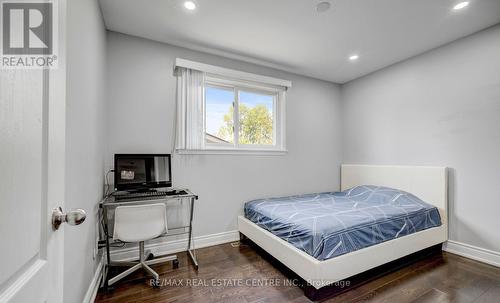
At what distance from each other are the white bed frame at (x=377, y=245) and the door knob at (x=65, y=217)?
5.47 ft

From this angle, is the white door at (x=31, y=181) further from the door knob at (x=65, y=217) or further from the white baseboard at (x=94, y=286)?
the white baseboard at (x=94, y=286)

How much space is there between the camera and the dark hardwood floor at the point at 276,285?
1.84 meters

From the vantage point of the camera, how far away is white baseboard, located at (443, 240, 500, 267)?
2393mm

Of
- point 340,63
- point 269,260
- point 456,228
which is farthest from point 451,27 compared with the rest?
point 269,260

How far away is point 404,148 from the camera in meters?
3.25

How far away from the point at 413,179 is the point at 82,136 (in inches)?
149

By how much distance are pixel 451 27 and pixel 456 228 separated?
7.76 feet

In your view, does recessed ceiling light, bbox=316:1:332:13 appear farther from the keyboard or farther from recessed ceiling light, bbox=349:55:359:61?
the keyboard

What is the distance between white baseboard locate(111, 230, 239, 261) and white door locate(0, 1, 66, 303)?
195 centimetres

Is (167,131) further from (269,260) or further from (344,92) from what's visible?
(344,92)

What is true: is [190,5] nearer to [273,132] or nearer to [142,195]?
[142,195]

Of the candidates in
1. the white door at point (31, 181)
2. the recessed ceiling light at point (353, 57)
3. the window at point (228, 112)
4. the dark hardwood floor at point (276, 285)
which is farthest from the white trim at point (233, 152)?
the white door at point (31, 181)

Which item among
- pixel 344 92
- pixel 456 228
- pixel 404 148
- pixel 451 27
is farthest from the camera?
pixel 344 92

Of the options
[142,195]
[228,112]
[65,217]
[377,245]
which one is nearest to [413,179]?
[377,245]
